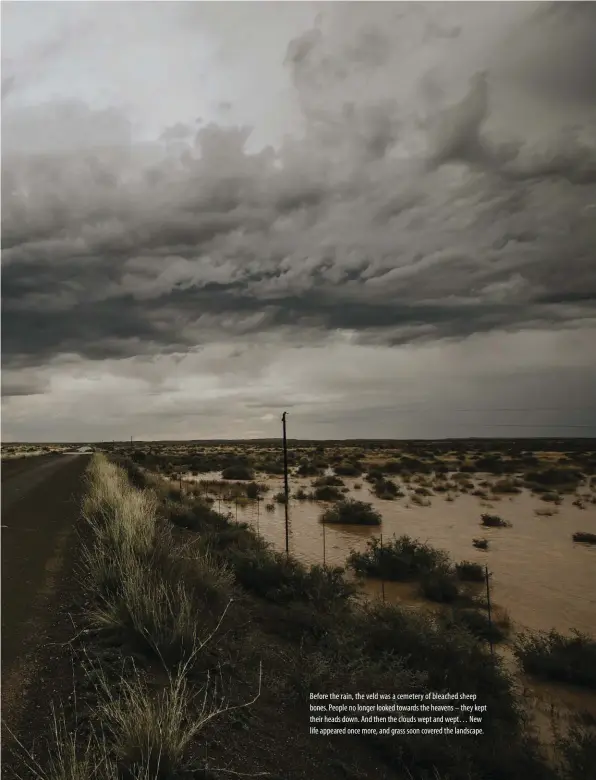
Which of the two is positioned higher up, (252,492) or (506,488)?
(252,492)

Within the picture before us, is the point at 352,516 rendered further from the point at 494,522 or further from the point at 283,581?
the point at 283,581

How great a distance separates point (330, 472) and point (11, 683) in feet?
137

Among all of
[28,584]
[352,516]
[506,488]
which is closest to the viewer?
[28,584]

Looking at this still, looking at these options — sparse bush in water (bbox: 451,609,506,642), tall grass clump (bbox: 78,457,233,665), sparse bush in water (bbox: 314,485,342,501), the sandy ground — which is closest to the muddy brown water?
sparse bush in water (bbox: 451,609,506,642)

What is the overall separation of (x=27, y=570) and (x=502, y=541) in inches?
584

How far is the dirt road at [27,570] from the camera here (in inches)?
229

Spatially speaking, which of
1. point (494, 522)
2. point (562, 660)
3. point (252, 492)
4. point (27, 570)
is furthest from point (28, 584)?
point (252, 492)

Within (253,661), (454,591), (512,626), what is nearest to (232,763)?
(253,661)

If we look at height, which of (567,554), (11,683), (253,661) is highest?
(11,683)

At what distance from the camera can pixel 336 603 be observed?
9.49 meters

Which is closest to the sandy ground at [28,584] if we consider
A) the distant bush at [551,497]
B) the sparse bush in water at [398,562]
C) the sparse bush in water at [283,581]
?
the sparse bush in water at [283,581]

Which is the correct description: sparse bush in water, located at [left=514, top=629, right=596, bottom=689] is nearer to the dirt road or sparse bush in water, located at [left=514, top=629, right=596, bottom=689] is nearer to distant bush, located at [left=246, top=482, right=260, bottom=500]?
the dirt road

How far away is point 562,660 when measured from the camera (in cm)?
831

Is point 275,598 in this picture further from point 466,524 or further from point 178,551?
point 466,524
